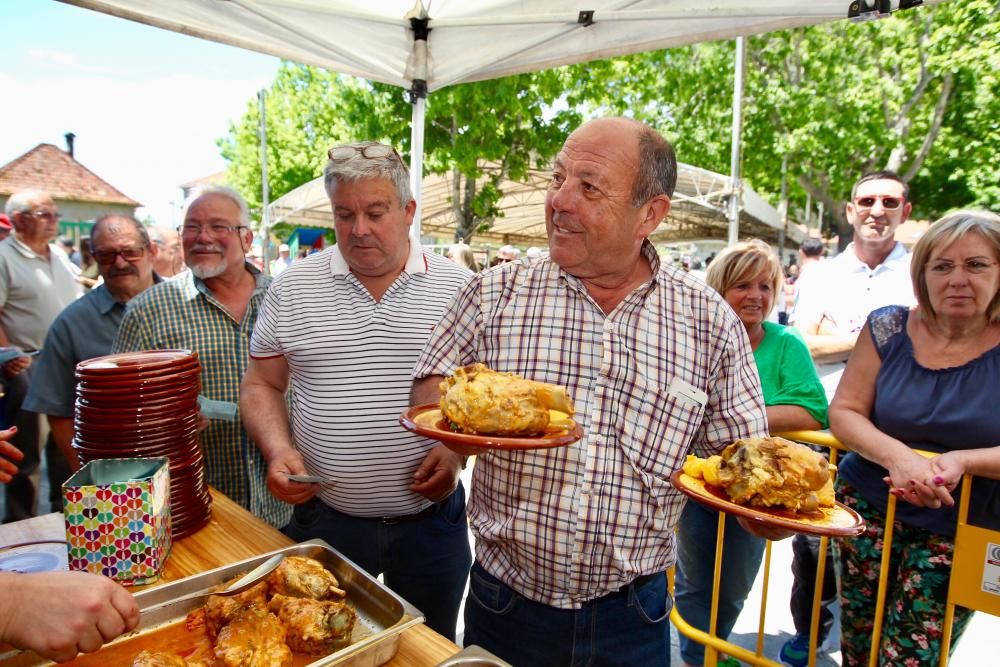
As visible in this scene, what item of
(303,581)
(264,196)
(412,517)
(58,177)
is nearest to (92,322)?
(412,517)

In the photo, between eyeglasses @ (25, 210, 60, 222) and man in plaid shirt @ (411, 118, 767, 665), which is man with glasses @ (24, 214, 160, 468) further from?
eyeglasses @ (25, 210, 60, 222)

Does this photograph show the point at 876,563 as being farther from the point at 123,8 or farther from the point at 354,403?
the point at 123,8

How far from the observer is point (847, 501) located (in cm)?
284

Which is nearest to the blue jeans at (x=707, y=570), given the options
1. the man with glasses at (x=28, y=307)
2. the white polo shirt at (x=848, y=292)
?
the white polo shirt at (x=848, y=292)

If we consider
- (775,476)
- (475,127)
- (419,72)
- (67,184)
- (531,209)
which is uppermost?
(67,184)

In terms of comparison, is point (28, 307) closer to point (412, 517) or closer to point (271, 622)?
point (412, 517)

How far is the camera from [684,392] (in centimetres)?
187

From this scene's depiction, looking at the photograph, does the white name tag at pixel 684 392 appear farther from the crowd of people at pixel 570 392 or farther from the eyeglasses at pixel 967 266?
the eyeglasses at pixel 967 266

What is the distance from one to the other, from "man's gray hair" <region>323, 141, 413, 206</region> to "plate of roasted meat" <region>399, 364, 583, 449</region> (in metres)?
1.20

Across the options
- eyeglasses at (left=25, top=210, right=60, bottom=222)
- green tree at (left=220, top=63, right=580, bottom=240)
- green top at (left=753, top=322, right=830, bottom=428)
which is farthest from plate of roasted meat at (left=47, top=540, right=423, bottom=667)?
green tree at (left=220, top=63, right=580, bottom=240)

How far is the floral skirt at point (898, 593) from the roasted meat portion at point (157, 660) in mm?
2586

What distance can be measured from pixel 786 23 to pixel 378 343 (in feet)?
8.47

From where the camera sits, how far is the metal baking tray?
4.22 ft

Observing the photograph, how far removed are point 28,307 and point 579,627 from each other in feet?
18.0
